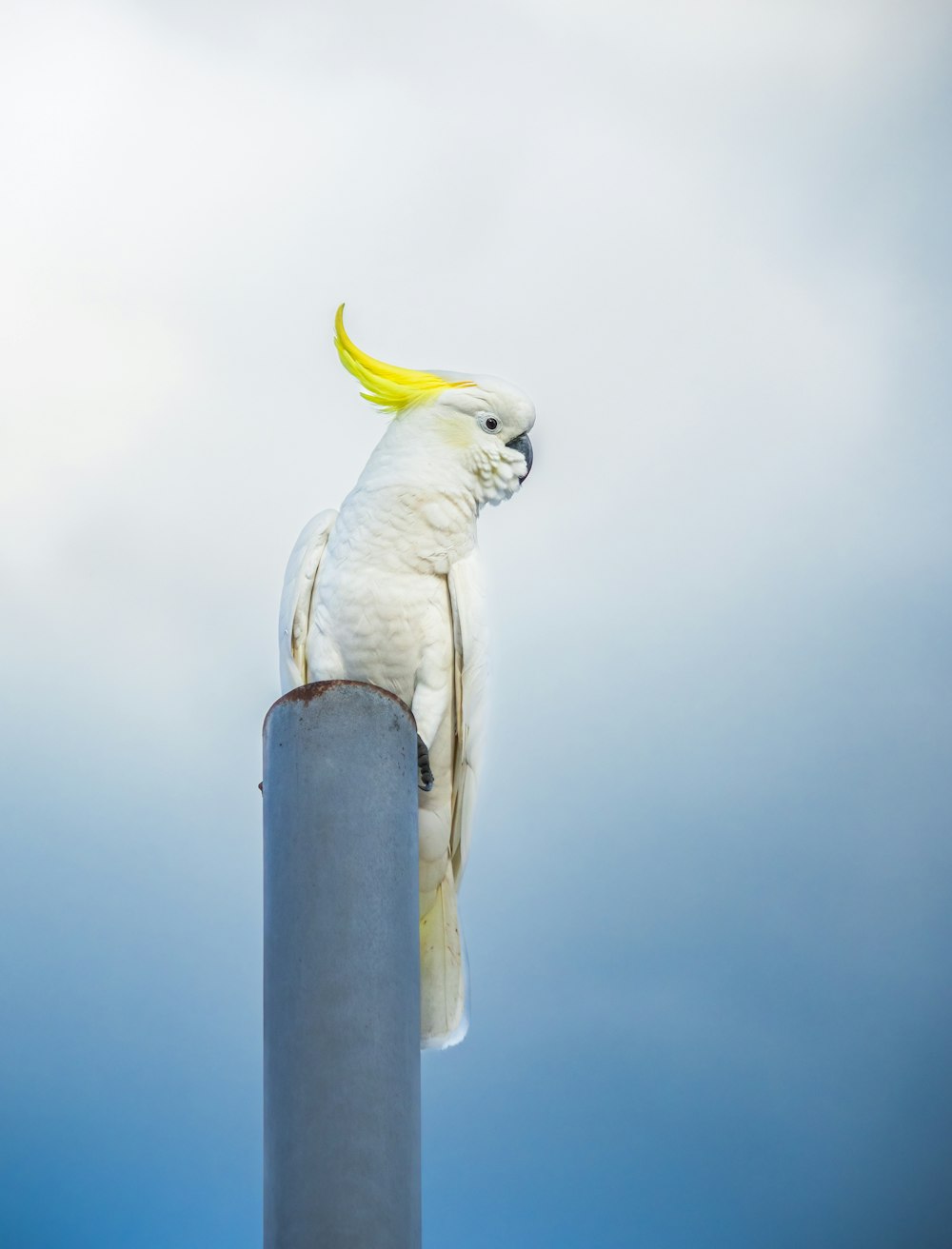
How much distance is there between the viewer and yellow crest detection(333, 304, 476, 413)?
5.46m

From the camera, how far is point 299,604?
543cm

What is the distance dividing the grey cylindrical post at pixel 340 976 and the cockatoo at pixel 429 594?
48.6 inches

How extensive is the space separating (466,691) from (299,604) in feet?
2.33

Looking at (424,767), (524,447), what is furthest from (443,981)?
(524,447)

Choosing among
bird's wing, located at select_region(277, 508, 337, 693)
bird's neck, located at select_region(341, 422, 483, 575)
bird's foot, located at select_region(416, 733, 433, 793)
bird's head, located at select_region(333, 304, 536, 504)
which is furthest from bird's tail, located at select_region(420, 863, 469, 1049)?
bird's head, located at select_region(333, 304, 536, 504)

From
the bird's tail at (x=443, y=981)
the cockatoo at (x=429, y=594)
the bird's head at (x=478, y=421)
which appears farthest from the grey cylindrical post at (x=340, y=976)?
the bird's head at (x=478, y=421)

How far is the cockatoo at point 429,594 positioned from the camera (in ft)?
17.0

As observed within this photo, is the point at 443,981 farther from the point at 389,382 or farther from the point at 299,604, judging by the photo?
the point at 389,382

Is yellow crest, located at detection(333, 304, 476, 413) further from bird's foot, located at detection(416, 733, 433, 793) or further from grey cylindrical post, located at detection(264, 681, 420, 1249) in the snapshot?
grey cylindrical post, located at detection(264, 681, 420, 1249)

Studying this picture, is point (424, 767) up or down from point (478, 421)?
down

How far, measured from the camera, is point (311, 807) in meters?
3.76

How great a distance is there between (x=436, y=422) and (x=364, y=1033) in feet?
8.31

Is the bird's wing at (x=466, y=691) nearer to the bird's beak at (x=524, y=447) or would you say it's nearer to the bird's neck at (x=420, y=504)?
the bird's neck at (x=420, y=504)

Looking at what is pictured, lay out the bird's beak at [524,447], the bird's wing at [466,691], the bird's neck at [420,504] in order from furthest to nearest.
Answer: the bird's beak at [524,447] → the bird's wing at [466,691] → the bird's neck at [420,504]
